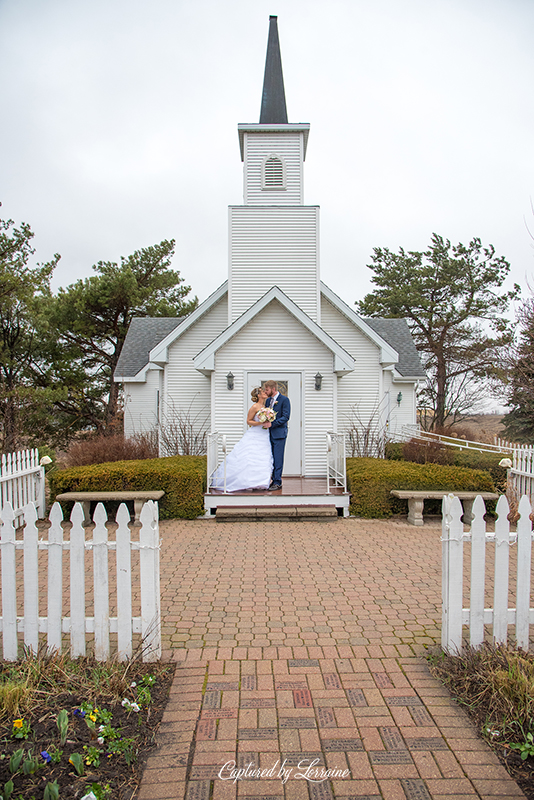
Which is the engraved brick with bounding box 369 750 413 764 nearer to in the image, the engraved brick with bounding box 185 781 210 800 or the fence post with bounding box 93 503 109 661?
the engraved brick with bounding box 185 781 210 800

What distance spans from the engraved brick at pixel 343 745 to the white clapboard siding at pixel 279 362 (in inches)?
386

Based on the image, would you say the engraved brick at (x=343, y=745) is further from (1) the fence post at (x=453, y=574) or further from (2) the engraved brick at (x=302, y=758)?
(1) the fence post at (x=453, y=574)

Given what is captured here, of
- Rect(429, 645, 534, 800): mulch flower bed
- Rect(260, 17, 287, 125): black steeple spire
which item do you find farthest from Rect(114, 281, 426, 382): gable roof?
Rect(429, 645, 534, 800): mulch flower bed

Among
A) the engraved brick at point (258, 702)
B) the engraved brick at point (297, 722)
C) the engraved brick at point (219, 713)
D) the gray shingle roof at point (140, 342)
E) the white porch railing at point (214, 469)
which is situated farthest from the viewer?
the gray shingle roof at point (140, 342)

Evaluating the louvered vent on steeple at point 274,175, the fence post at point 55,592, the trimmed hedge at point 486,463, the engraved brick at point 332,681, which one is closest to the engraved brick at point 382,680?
the engraved brick at point 332,681

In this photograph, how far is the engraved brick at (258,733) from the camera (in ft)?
9.35

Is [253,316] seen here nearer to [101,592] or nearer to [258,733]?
[101,592]

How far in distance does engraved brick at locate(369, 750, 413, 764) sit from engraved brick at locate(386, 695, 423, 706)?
0.50m

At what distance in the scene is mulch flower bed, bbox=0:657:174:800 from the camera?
241 cm

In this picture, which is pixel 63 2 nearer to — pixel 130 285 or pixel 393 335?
pixel 393 335

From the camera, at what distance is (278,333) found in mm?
12586

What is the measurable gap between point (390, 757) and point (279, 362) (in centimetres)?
1033

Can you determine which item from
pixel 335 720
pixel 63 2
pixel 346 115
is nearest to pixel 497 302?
pixel 346 115

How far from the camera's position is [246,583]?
19.1 ft
